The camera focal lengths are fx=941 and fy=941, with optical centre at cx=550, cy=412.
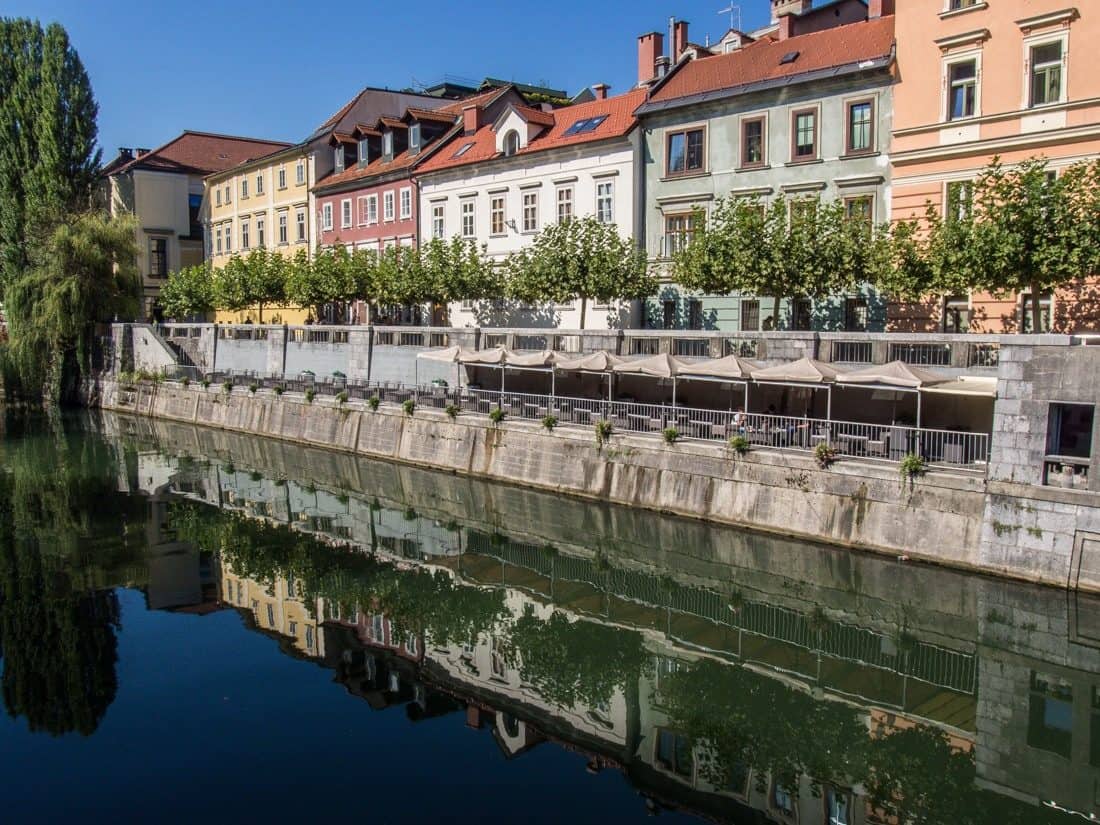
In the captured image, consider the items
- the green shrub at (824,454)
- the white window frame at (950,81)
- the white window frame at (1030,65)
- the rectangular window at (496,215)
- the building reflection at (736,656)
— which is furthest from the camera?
the rectangular window at (496,215)

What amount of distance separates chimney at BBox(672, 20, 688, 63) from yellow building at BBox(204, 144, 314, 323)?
23754mm

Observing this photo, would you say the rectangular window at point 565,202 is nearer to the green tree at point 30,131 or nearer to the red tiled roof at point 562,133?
the red tiled roof at point 562,133

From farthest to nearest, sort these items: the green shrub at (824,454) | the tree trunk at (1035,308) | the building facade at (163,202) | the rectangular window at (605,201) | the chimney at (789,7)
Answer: the building facade at (163,202)
the chimney at (789,7)
the rectangular window at (605,201)
the tree trunk at (1035,308)
the green shrub at (824,454)

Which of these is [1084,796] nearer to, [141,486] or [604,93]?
[141,486]

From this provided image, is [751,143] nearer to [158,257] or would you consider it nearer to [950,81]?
[950,81]

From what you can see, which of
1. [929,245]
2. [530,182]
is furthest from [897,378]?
[530,182]

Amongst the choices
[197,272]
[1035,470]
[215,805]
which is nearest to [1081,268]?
[1035,470]

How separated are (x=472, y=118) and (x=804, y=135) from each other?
20.5 metres

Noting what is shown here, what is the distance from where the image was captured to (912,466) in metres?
20.7

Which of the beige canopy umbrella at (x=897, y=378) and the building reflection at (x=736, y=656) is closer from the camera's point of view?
the building reflection at (x=736, y=656)

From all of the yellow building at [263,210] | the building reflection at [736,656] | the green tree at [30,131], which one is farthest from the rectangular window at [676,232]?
the green tree at [30,131]

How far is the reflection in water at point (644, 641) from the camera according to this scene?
13531 mm

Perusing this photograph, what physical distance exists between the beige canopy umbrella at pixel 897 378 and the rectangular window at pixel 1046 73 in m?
9.57

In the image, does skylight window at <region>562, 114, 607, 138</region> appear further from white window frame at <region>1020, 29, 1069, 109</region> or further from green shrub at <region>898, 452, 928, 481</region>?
green shrub at <region>898, 452, 928, 481</region>
